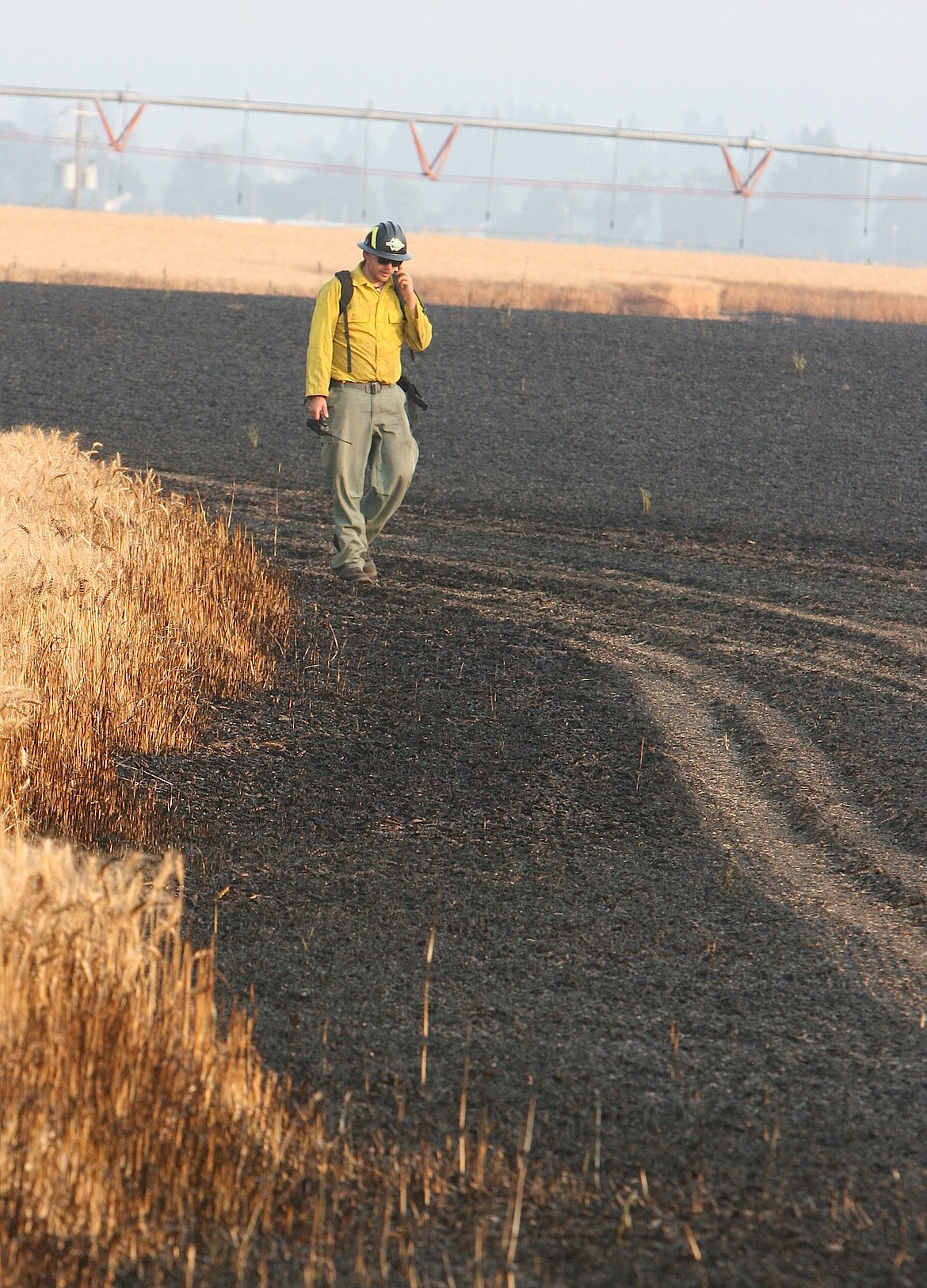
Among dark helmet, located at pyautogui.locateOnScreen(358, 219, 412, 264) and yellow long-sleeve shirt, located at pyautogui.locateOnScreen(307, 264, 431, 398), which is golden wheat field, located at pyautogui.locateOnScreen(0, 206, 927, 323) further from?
dark helmet, located at pyautogui.locateOnScreen(358, 219, 412, 264)

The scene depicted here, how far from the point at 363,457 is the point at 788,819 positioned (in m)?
4.62

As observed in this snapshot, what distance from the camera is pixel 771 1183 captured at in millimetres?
3562

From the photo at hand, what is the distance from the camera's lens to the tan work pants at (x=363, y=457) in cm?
Result: 970

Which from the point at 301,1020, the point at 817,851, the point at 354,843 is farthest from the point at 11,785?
the point at 817,851

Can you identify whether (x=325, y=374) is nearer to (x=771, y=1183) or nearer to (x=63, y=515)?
(x=63, y=515)

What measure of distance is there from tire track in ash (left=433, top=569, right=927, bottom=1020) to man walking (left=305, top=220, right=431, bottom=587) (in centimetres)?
187

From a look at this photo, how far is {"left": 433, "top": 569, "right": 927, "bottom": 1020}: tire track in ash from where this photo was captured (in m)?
5.04

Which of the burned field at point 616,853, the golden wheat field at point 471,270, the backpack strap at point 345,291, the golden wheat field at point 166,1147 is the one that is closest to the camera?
the golden wheat field at point 166,1147

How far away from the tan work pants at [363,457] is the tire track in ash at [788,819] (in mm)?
1801

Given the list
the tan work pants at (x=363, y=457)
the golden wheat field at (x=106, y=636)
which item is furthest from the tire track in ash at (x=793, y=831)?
the tan work pants at (x=363, y=457)

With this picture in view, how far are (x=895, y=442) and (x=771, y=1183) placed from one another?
14985mm

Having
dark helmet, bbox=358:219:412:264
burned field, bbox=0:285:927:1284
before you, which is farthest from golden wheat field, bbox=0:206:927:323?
dark helmet, bbox=358:219:412:264

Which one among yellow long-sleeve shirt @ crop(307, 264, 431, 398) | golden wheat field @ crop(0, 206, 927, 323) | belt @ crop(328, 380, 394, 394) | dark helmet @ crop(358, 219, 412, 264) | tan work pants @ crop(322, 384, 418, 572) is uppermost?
golden wheat field @ crop(0, 206, 927, 323)

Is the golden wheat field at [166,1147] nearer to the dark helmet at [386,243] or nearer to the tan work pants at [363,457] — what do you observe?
the tan work pants at [363,457]
